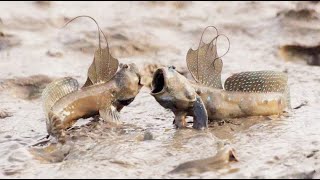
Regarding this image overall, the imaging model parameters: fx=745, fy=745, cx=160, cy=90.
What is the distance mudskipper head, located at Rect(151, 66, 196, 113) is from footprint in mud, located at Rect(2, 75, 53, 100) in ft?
4.55

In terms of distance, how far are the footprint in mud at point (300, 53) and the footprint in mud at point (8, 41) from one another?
2258mm

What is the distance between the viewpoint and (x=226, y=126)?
416 centimetres

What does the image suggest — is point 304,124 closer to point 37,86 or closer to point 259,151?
point 259,151

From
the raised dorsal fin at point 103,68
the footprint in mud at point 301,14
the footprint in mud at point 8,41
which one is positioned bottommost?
the raised dorsal fin at point 103,68

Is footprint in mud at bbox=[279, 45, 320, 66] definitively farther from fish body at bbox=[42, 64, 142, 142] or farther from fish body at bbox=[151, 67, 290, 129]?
fish body at bbox=[42, 64, 142, 142]

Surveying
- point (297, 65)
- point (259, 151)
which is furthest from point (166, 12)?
point (259, 151)

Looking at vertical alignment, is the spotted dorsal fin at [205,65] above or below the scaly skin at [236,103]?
above

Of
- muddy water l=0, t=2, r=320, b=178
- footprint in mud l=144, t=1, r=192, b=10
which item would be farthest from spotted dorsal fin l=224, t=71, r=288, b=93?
footprint in mud l=144, t=1, r=192, b=10

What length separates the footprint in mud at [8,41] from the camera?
247 inches

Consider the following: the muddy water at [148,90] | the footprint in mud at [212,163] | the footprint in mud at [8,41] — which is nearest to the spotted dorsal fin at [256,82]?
the muddy water at [148,90]

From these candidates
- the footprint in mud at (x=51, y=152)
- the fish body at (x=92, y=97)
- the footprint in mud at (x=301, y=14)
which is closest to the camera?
the footprint in mud at (x=51, y=152)

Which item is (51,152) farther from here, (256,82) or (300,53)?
(300,53)

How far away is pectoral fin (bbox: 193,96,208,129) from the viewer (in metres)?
4.04

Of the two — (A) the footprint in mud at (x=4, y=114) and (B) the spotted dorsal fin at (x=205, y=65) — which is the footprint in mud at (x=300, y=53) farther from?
(A) the footprint in mud at (x=4, y=114)
